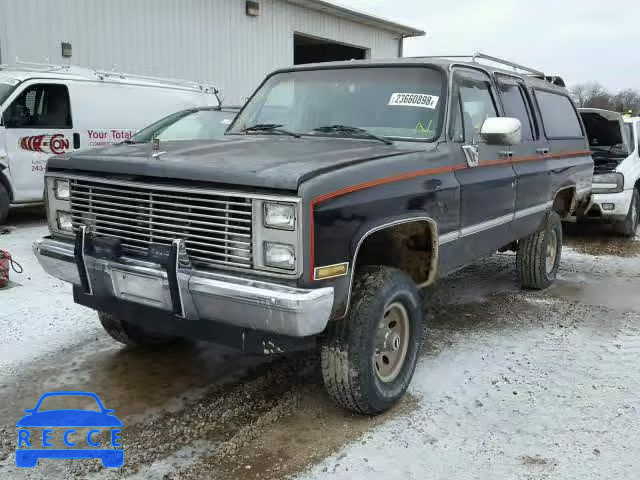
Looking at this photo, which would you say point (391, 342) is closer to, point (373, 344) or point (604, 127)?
point (373, 344)

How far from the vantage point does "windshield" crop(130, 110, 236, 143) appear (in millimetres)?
8539

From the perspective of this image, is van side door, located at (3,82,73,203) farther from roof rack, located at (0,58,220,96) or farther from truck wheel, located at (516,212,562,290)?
truck wheel, located at (516,212,562,290)

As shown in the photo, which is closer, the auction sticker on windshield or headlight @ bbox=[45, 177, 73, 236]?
headlight @ bbox=[45, 177, 73, 236]

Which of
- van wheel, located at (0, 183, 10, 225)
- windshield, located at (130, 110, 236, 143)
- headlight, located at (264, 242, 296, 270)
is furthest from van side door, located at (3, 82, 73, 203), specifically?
headlight, located at (264, 242, 296, 270)

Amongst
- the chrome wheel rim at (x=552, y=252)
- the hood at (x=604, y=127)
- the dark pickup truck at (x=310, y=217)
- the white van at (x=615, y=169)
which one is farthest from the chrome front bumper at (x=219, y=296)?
the hood at (x=604, y=127)

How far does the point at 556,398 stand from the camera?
12.2 feet

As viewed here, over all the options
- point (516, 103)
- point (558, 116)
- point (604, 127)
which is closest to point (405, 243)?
point (516, 103)

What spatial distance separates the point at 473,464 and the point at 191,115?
7187 millimetres

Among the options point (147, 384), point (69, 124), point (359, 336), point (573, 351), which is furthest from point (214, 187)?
point (69, 124)

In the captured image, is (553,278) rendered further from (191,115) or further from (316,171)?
(191,115)

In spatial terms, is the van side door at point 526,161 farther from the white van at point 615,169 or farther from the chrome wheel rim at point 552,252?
the white van at point 615,169

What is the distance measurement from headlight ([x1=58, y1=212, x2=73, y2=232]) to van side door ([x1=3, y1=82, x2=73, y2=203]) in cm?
553

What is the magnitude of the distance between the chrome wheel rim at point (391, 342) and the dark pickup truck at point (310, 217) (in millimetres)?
10

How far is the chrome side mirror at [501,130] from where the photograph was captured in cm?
408
